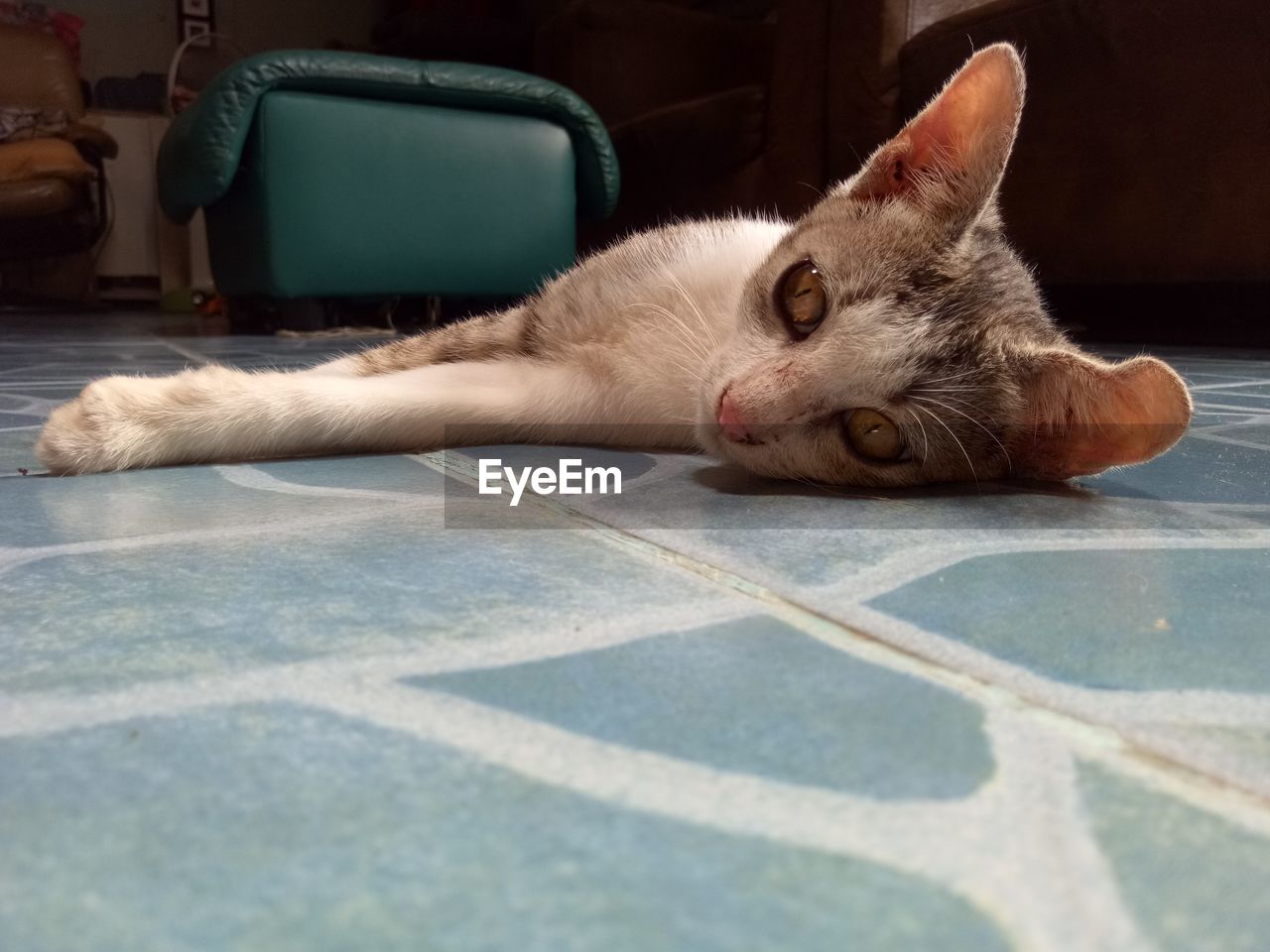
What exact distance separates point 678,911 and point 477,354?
129 cm

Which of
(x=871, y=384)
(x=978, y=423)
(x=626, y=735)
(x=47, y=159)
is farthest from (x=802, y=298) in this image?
(x=47, y=159)

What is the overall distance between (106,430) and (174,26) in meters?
7.71

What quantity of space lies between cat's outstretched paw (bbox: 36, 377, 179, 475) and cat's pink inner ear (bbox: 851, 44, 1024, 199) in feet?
3.04

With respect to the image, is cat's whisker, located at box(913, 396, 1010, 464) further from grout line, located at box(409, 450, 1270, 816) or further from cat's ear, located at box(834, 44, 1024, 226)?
grout line, located at box(409, 450, 1270, 816)

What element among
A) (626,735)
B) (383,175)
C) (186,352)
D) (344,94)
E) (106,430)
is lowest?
(626,735)

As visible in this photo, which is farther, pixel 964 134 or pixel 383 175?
pixel 383 175

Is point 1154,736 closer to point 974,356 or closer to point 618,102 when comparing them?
point 974,356

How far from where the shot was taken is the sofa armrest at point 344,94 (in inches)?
129

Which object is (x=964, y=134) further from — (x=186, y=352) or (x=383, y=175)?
(x=383, y=175)

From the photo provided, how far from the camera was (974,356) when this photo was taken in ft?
3.70

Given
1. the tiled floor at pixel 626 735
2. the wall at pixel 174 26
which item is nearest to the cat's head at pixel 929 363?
the tiled floor at pixel 626 735

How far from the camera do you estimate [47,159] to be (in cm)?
581

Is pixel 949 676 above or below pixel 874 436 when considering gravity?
below

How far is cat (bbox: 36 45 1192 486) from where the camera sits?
1078mm
